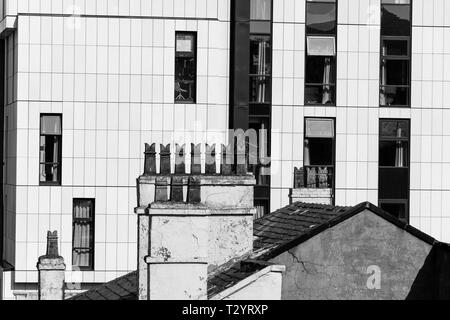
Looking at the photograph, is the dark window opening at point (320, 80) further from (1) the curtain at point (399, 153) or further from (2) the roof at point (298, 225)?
(2) the roof at point (298, 225)

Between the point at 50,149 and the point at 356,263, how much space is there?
109 ft

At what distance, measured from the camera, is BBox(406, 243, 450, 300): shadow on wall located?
2223cm

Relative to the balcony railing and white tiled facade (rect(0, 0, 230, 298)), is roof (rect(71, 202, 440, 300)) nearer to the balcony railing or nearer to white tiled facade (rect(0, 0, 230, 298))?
the balcony railing

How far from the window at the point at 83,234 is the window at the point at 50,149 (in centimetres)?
130

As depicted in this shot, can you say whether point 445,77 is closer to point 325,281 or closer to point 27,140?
point 27,140

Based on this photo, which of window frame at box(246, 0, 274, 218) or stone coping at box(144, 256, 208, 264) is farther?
window frame at box(246, 0, 274, 218)

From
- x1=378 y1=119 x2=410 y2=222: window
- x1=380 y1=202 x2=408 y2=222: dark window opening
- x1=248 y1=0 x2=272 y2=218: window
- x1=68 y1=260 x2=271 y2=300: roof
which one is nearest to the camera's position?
x1=68 y1=260 x2=271 y2=300: roof

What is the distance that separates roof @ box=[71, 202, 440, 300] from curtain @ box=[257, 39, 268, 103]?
2588 centimetres

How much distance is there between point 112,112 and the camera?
54062 mm

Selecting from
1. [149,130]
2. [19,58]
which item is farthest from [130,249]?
[19,58]

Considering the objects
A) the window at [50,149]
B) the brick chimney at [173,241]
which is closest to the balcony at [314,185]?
the window at [50,149]

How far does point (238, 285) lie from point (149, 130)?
3357 centimetres

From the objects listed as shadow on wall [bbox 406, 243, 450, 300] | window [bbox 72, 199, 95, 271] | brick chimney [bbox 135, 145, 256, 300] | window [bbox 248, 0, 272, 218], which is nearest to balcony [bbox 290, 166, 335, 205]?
window [bbox 248, 0, 272, 218]

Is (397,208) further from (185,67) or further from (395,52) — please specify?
(185,67)
